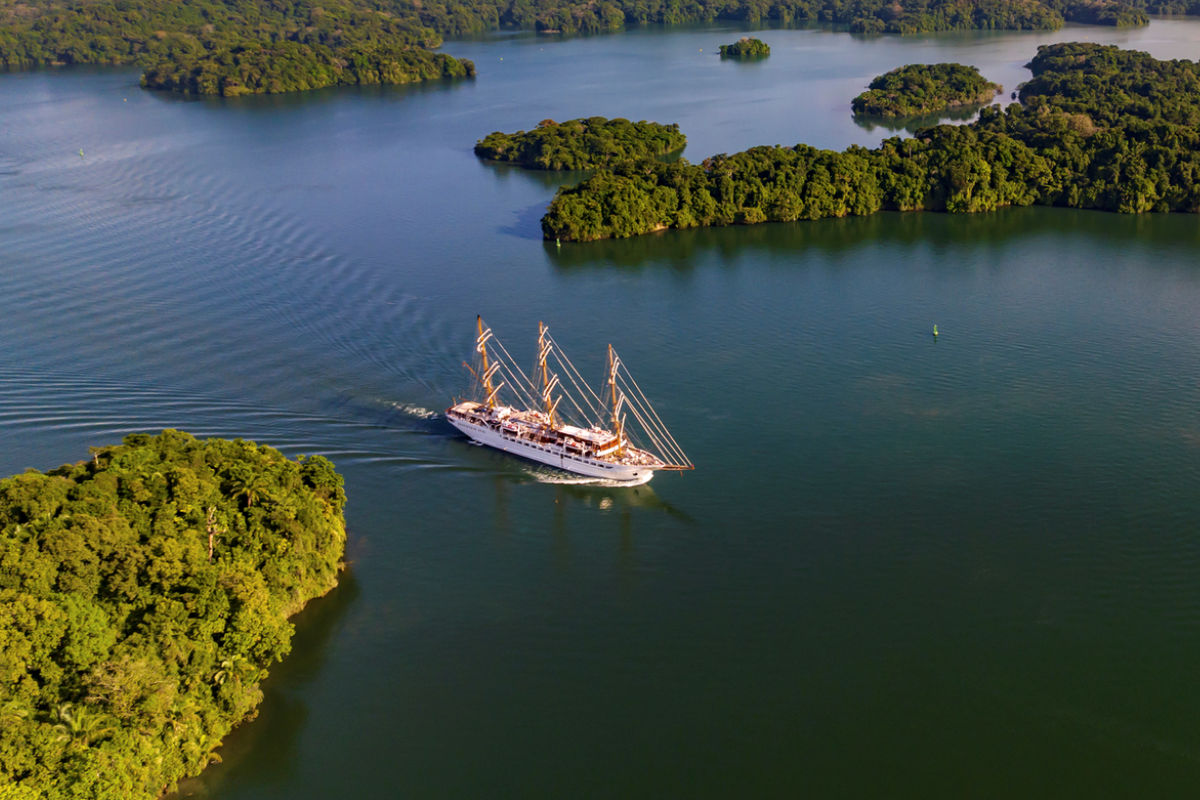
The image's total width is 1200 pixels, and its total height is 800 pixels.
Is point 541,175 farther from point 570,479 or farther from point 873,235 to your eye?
point 570,479

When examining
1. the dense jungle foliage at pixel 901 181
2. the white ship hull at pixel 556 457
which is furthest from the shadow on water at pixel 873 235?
the white ship hull at pixel 556 457

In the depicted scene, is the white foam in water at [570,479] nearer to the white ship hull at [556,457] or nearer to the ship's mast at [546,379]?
the white ship hull at [556,457]

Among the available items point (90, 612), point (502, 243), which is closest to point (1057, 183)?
point (502, 243)

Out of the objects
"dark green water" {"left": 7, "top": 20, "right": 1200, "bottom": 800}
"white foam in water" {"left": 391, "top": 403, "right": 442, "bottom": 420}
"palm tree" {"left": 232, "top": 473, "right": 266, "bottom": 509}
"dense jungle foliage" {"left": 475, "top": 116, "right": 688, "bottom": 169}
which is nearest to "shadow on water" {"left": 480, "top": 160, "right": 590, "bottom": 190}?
"dense jungle foliage" {"left": 475, "top": 116, "right": 688, "bottom": 169}

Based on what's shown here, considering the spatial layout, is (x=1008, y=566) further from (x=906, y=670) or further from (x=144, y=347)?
(x=144, y=347)

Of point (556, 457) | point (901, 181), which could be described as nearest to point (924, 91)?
point (901, 181)

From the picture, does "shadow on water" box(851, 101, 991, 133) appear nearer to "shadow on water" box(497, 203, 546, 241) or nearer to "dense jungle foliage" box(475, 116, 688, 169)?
"dense jungle foliage" box(475, 116, 688, 169)
